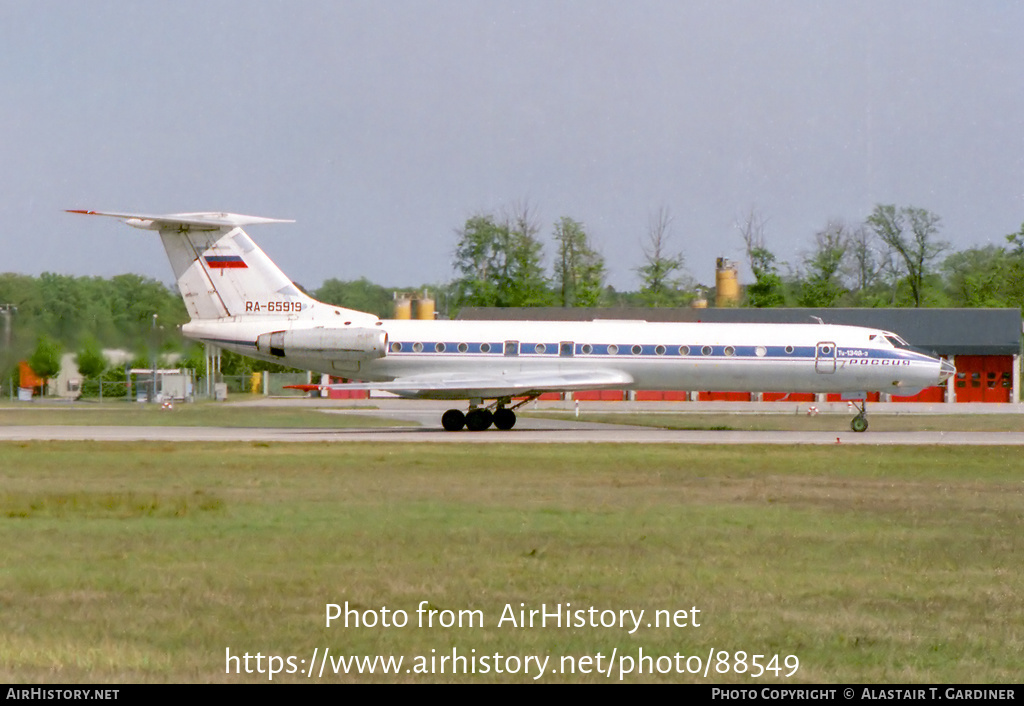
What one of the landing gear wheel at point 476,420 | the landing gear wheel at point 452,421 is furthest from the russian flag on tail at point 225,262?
the landing gear wheel at point 476,420

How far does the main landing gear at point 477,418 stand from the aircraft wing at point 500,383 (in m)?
0.45

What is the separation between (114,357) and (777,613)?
3668 cm

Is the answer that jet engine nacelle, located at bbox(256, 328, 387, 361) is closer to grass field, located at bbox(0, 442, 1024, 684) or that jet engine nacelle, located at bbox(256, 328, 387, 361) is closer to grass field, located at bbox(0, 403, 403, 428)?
grass field, located at bbox(0, 403, 403, 428)

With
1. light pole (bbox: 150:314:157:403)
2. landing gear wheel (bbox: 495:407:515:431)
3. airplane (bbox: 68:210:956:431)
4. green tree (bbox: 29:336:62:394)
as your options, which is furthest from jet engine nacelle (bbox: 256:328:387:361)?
green tree (bbox: 29:336:62:394)

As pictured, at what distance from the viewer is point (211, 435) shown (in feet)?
102

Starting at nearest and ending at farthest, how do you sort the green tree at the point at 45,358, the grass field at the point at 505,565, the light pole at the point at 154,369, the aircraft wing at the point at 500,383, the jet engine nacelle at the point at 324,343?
the grass field at the point at 505,565, the aircraft wing at the point at 500,383, the jet engine nacelle at the point at 324,343, the green tree at the point at 45,358, the light pole at the point at 154,369

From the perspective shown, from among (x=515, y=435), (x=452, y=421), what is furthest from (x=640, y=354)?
(x=452, y=421)

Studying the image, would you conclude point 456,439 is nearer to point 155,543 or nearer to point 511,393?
point 511,393

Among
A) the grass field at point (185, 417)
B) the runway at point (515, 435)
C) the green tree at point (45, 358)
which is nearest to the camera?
the runway at point (515, 435)

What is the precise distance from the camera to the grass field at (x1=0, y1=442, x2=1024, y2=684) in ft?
27.2

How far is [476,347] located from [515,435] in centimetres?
326

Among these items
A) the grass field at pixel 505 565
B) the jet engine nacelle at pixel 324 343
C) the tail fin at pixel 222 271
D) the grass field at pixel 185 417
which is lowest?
the grass field at pixel 185 417

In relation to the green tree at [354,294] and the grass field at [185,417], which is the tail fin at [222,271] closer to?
the grass field at [185,417]

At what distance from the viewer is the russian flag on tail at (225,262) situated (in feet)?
111
